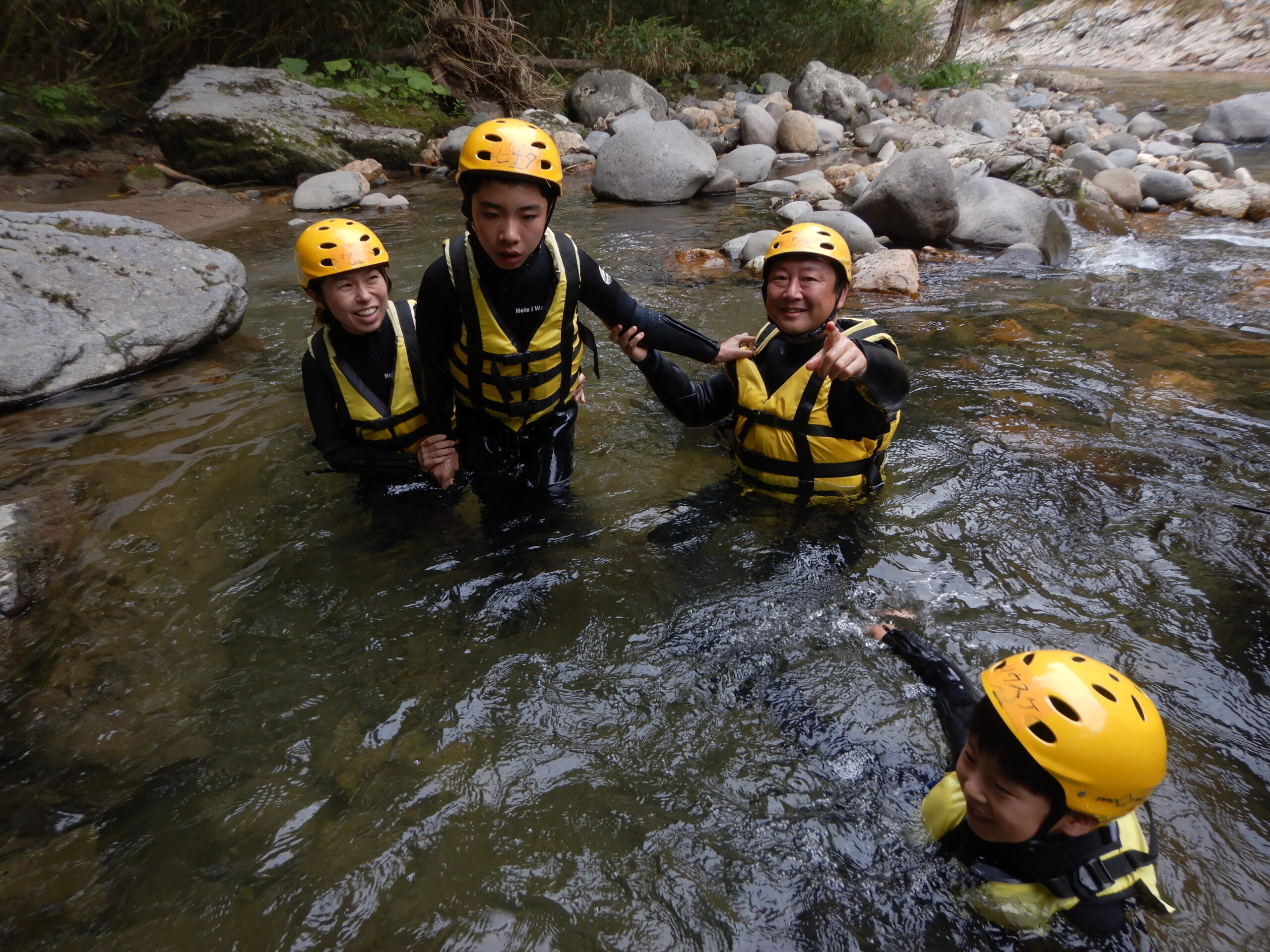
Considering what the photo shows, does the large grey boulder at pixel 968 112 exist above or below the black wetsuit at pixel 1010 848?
above

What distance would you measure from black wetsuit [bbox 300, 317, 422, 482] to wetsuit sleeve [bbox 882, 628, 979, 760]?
2.47 metres

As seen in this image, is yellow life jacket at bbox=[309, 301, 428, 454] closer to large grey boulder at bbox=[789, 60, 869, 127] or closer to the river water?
the river water

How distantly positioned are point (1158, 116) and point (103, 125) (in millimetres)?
23572

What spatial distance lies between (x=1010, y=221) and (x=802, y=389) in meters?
7.28

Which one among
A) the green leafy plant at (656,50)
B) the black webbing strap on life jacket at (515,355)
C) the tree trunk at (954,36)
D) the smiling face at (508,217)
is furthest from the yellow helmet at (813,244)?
the tree trunk at (954,36)

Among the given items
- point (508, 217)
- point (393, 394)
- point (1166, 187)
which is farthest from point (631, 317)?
point (1166, 187)

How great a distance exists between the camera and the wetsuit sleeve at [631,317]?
11.2ft

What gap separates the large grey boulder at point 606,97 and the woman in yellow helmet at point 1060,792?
16.6 meters

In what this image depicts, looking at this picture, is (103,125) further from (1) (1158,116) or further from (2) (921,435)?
(1) (1158,116)

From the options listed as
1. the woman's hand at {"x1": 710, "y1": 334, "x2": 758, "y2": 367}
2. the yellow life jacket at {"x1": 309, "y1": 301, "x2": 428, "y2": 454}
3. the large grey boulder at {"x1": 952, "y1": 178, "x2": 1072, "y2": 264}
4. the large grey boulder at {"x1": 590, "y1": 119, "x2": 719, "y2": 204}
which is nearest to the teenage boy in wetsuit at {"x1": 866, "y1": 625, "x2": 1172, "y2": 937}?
the woman's hand at {"x1": 710, "y1": 334, "x2": 758, "y2": 367}

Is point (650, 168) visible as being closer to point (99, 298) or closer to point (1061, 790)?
point (99, 298)

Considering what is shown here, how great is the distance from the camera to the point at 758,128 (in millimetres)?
15438

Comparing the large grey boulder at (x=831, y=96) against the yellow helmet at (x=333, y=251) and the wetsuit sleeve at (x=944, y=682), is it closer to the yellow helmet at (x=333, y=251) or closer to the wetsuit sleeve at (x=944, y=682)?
the yellow helmet at (x=333, y=251)

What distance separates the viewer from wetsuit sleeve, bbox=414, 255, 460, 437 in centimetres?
326
